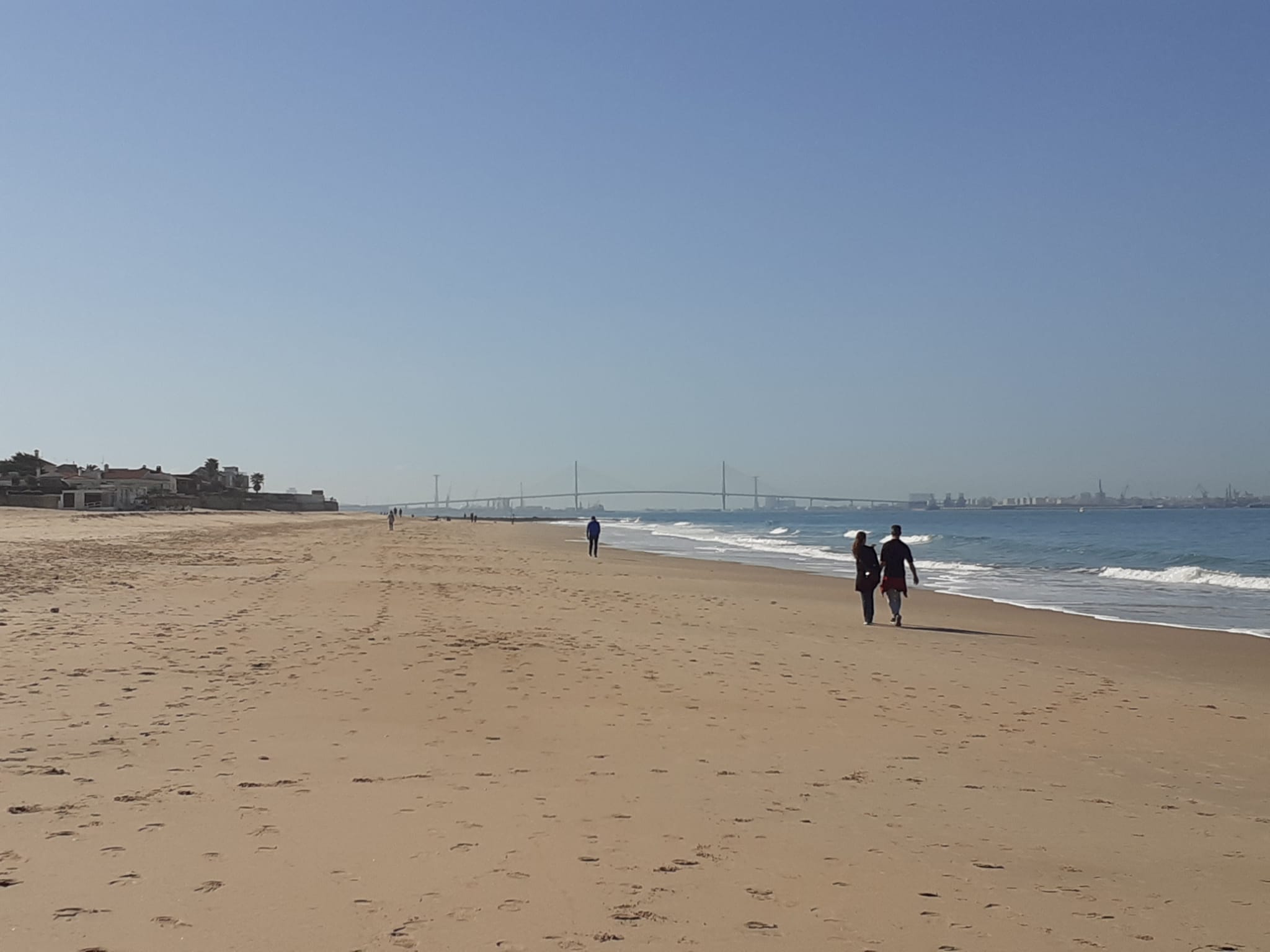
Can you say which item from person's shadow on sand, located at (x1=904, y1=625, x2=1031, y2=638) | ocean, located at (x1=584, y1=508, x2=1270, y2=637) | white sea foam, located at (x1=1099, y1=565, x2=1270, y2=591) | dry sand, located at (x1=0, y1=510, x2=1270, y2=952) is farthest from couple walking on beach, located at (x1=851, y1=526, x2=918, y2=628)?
white sea foam, located at (x1=1099, y1=565, x2=1270, y2=591)

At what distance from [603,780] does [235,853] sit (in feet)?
7.15

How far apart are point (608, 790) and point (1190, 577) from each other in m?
27.0

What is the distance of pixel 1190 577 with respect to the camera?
2791 centimetres

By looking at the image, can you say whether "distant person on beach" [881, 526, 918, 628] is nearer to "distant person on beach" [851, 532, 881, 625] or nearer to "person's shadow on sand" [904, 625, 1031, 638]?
"distant person on beach" [851, 532, 881, 625]

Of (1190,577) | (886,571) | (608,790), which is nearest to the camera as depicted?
(608,790)

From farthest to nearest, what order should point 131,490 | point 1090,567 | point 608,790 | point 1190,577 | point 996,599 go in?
point 131,490 < point 1090,567 < point 1190,577 < point 996,599 < point 608,790

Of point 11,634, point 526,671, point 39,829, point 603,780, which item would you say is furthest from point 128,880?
point 11,634

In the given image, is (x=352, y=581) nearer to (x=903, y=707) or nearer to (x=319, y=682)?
(x=319, y=682)

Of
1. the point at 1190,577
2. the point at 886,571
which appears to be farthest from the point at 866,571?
the point at 1190,577

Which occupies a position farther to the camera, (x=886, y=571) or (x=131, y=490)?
(x=131, y=490)

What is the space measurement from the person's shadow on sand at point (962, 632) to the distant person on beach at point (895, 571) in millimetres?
282

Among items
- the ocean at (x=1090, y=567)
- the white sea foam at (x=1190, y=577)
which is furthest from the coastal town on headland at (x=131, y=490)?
the white sea foam at (x=1190, y=577)

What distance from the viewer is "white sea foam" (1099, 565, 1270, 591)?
26.1 m

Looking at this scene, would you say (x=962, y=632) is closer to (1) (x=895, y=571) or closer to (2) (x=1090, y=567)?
(1) (x=895, y=571)
